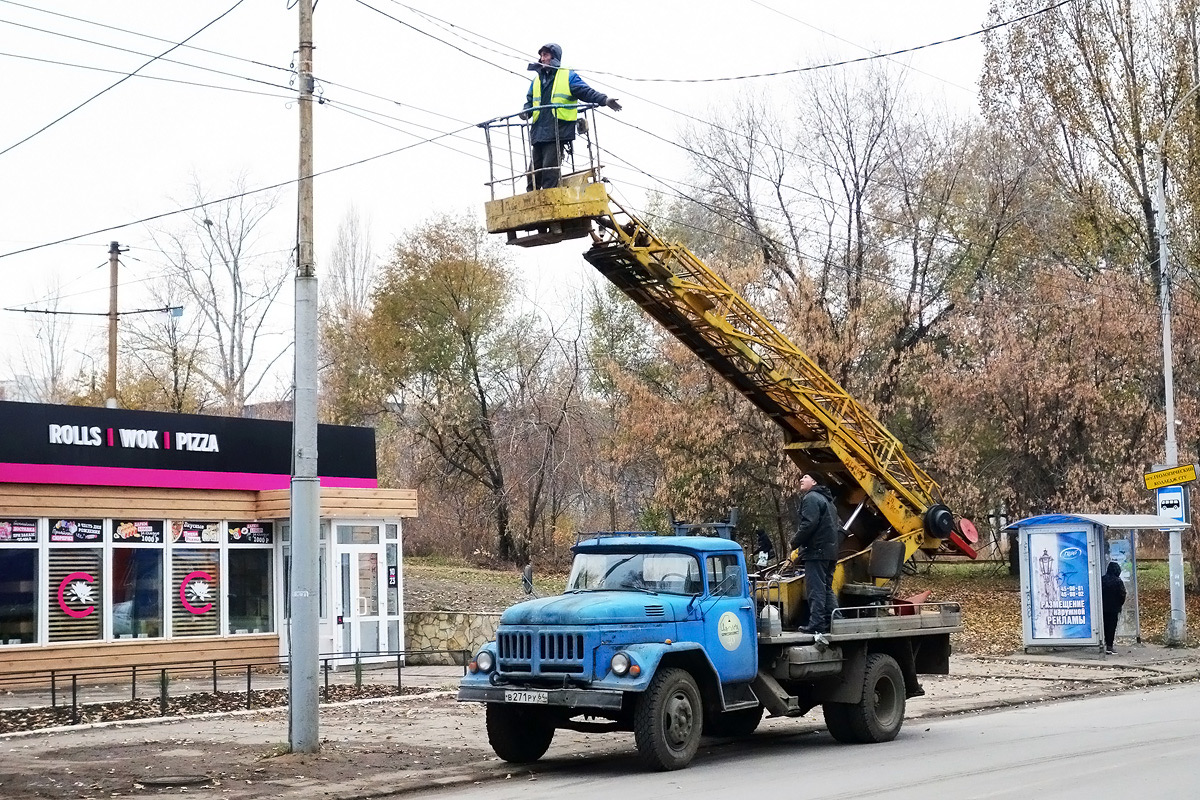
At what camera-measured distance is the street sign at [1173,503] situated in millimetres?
25562

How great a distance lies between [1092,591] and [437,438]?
27.1 metres

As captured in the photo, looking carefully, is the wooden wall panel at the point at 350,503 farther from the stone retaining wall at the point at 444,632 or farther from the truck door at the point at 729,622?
the truck door at the point at 729,622

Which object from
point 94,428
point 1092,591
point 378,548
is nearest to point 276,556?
point 378,548

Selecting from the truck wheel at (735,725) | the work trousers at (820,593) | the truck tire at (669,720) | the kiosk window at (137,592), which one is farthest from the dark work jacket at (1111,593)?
the kiosk window at (137,592)

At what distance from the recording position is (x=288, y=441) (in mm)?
24516

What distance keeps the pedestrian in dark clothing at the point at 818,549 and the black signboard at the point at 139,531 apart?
12.5m

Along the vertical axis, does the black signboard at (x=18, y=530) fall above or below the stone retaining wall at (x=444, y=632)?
above

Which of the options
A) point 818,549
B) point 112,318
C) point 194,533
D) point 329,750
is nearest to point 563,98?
point 818,549

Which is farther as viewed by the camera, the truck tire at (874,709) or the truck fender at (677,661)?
the truck tire at (874,709)

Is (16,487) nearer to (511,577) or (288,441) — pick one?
(288,441)

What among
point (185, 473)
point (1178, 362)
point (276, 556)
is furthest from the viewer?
point (1178, 362)

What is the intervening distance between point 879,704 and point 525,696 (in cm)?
458

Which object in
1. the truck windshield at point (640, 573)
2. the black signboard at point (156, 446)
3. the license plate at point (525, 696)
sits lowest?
the license plate at point (525, 696)

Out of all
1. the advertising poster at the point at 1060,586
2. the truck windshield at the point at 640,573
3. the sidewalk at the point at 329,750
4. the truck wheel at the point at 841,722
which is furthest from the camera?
the advertising poster at the point at 1060,586
